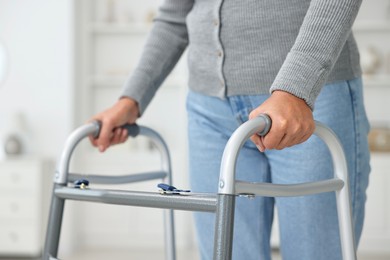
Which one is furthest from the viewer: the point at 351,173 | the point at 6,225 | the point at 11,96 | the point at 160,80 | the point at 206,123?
the point at 11,96

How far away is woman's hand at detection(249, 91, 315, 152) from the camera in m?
1.09

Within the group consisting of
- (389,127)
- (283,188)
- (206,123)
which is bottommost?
(283,188)

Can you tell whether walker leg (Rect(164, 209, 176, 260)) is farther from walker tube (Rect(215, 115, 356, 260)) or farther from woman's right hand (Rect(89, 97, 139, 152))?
walker tube (Rect(215, 115, 356, 260))

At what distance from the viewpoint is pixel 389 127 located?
5.48 metres

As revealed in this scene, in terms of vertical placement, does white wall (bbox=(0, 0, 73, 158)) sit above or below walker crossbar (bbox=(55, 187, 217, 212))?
above

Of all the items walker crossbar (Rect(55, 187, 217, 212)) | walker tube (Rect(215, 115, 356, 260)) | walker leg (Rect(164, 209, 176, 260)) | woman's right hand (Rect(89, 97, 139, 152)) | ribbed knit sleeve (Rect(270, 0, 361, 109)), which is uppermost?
ribbed knit sleeve (Rect(270, 0, 361, 109))

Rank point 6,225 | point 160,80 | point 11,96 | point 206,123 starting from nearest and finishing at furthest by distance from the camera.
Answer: point 206,123
point 160,80
point 6,225
point 11,96

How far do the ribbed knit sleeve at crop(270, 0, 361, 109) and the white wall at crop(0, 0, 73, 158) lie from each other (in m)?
4.07

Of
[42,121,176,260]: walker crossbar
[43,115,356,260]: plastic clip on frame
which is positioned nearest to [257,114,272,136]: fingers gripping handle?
[43,115,356,260]: plastic clip on frame

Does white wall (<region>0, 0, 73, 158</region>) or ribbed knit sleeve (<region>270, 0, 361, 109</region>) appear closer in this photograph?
ribbed knit sleeve (<region>270, 0, 361, 109</region>)

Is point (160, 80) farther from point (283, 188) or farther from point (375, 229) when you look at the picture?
point (375, 229)

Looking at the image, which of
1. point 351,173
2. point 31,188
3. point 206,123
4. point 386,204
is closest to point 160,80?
point 206,123

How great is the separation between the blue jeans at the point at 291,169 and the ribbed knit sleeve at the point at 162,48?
5.9 inches

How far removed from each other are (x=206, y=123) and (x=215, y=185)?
0.43 ft
